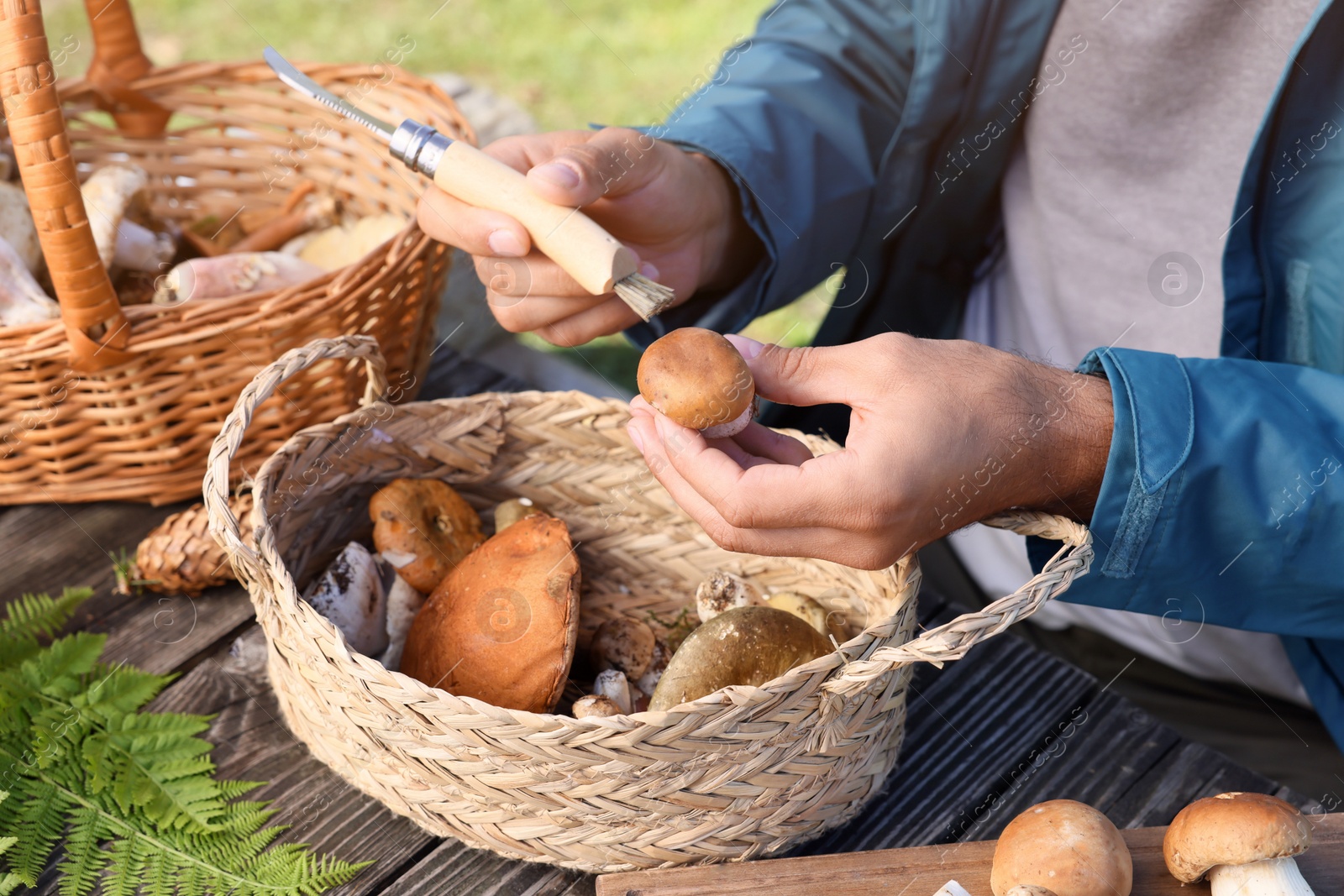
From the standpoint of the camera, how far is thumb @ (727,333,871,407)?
109 centimetres

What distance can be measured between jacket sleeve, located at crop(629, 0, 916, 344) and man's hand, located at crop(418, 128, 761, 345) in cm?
7

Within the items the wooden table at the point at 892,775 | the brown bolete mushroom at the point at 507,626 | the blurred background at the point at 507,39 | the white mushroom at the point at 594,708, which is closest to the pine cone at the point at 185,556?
the wooden table at the point at 892,775

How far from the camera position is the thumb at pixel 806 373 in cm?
109

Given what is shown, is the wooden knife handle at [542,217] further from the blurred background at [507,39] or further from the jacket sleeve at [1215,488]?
the blurred background at [507,39]

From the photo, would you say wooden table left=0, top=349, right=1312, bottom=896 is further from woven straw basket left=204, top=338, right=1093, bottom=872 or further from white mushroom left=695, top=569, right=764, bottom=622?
white mushroom left=695, top=569, right=764, bottom=622

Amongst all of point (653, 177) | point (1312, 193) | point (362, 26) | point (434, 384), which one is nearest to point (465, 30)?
→ point (362, 26)

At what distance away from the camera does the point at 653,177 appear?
56.7 inches

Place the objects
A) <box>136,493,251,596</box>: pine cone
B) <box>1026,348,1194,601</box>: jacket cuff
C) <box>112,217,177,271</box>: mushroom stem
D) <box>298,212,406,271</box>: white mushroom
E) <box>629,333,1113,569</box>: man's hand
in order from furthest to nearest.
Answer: <box>298,212,406,271</box>: white mushroom, <box>112,217,177,271</box>: mushroom stem, <box>136,493,251,596</box>: pine cone, <box>1026,348,1194,601</box>: jacket cuff, <box>629,333,1113,569</box>: man's hand

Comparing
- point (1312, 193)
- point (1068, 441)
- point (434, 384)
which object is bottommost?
point (434, 384)

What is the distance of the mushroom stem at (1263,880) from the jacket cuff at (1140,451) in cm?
36

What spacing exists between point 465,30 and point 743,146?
4.29 m

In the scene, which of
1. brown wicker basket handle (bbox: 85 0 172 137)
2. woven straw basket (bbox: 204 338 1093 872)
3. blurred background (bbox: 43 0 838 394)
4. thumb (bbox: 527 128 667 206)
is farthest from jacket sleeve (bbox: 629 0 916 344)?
blurred background (bbox: 43 0 838 394)

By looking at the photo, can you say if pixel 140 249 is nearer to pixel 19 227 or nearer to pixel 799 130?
pixel 19 227

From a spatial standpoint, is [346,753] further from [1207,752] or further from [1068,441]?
[1207,752]
